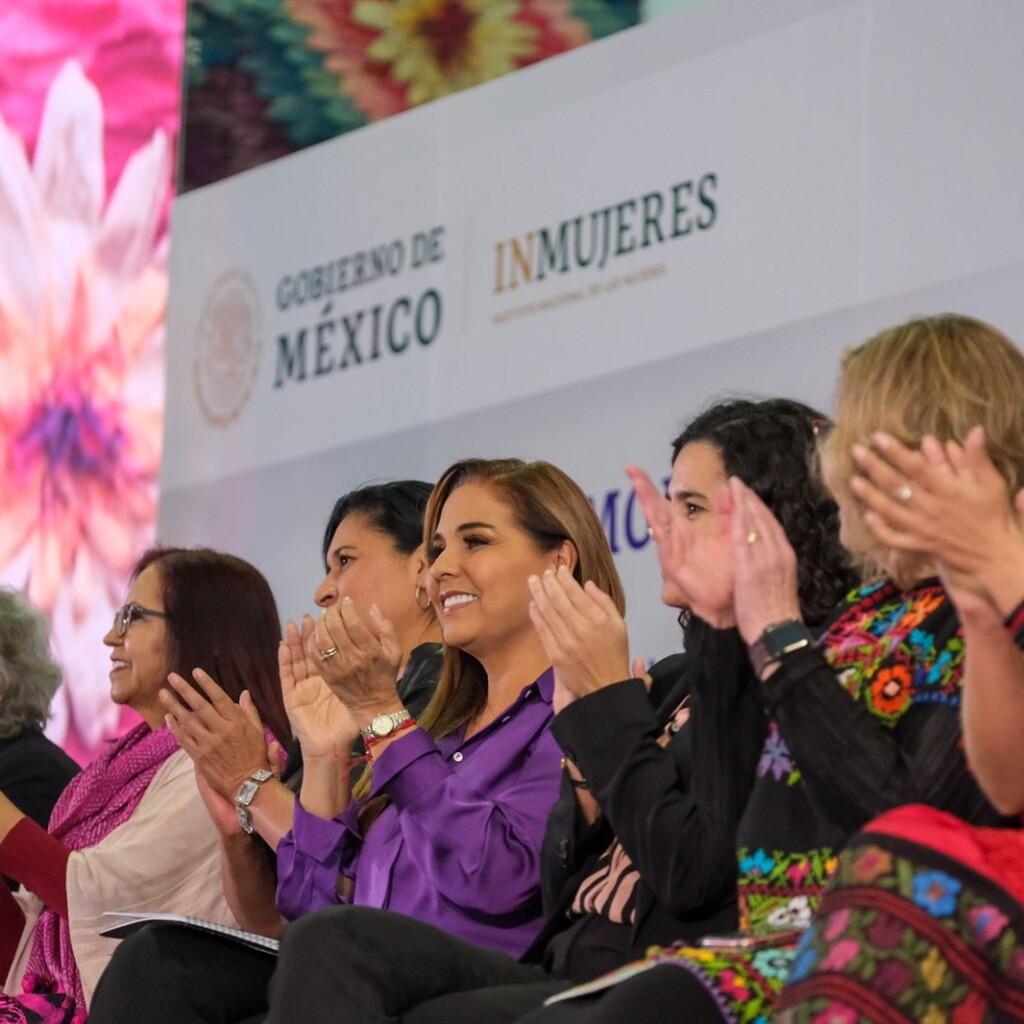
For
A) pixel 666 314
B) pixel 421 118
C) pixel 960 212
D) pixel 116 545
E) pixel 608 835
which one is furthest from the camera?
pixel 116 545

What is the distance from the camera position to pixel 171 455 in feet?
18.0

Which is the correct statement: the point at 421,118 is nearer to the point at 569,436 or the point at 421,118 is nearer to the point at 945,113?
the point at 569,436

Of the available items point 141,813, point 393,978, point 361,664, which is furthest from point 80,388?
point 393,978

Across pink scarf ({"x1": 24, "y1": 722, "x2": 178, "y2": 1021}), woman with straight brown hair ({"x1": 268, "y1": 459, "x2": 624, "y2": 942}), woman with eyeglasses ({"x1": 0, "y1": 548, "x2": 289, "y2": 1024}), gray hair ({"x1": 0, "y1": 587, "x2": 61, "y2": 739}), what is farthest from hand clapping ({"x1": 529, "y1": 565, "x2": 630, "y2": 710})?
gray hair ({"x1": 0, "y1": 587, "x2": 61, "y2": 739})

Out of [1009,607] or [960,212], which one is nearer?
[1009,607]

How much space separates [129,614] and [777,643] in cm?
173

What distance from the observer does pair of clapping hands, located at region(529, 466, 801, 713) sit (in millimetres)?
1950

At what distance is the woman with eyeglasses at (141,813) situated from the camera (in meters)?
3.08

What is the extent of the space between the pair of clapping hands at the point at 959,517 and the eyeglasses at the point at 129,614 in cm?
186

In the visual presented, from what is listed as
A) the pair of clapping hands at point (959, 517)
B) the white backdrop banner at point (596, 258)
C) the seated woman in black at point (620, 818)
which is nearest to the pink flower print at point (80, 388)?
the white backdrop banner at point (596, 258)

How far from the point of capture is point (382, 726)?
101 inches

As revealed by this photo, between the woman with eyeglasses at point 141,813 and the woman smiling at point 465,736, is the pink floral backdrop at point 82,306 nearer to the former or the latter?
the woman with eyeglasses at point 141,813

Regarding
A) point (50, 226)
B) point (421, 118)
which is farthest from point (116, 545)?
point (421, 118)

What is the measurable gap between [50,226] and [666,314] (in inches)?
113
